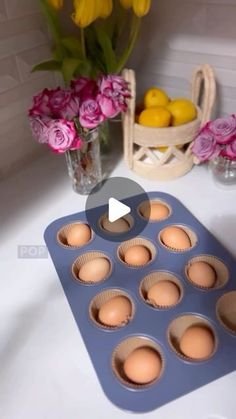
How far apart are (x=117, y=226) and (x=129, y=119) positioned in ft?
0.75

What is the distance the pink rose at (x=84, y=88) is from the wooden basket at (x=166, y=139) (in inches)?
3.0

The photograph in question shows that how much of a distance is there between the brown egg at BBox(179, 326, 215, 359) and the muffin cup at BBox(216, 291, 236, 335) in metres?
0.05

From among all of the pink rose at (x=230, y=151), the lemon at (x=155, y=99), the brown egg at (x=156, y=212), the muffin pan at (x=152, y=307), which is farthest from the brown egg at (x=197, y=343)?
the lemon at (x=155, y=99)

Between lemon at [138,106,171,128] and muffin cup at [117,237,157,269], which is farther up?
lemon at [138,106,171,128]

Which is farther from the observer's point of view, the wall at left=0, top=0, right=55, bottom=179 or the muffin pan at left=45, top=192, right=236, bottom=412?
the wall at left=0, top=0, right=55, bottom=179

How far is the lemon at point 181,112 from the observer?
29.0 inches

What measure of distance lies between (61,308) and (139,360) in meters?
0.15

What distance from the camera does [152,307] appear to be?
52 cm

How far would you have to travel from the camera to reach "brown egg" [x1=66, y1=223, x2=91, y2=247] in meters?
0.63

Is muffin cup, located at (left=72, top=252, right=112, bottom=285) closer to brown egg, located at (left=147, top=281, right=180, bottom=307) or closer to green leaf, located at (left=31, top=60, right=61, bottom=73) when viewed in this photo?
brown egg, located at (left=147, top=281, right=180, bottom=307)

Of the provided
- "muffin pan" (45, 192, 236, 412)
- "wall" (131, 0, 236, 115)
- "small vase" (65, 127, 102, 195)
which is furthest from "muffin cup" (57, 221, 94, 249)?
"wall" (131, 0, 236, 115)

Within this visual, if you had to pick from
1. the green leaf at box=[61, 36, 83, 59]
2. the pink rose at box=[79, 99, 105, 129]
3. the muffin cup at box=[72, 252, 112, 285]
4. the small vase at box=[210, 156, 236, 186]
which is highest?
the green leaf at box=[61, 36, 83, 59]

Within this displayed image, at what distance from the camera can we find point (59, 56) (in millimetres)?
723

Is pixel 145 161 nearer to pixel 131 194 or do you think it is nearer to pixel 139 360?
pixel 131 194
